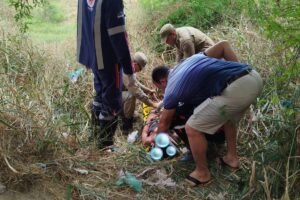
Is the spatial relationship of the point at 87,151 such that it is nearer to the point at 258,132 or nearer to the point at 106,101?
the point at 106,101

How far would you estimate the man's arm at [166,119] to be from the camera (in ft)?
13.1

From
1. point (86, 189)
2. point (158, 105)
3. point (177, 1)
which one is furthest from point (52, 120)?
point (177, 1)

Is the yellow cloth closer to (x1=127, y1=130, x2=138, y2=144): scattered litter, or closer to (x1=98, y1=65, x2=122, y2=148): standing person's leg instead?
(x1=127, y1=130, x2=138, y2=144): scattered litter

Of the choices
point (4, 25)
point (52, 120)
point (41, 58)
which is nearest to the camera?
point (52, 120)

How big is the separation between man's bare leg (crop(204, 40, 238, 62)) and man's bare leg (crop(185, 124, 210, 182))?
0.79 meters

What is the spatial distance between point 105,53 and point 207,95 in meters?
1.07

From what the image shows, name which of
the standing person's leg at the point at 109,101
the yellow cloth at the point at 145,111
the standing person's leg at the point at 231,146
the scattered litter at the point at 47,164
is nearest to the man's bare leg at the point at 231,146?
the standing person's leg at the point at 231,146

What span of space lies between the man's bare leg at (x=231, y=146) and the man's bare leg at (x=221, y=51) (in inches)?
26.6

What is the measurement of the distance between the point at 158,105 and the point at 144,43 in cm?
305

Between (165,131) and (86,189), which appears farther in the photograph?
(165,131)

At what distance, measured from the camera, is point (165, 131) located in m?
4.19

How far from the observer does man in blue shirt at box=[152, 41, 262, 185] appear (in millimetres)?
3816

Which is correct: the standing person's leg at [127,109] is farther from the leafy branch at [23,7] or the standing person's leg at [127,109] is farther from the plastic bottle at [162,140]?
the leafy branch at [23,7]

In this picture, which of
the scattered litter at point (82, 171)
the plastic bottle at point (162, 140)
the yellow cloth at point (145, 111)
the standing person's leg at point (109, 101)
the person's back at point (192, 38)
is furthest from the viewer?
the person's back at point (192, 38)
